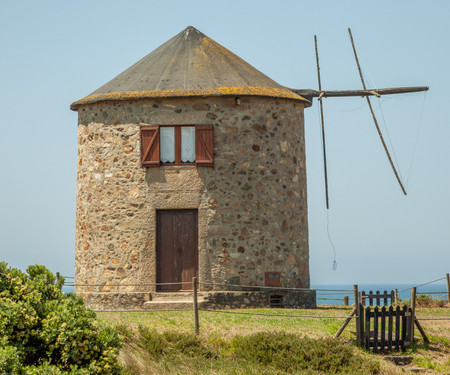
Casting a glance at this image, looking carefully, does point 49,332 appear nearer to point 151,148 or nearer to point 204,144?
point 151,148

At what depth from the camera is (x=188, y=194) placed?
19.9 m

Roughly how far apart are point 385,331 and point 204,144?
6.72 meters

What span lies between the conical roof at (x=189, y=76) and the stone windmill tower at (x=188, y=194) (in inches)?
2.4

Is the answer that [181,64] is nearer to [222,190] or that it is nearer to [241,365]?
[222,190]

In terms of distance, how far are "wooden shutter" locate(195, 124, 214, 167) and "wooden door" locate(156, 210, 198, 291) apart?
1395mm

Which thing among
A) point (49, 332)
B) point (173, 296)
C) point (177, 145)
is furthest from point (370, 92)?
point (49, 332)

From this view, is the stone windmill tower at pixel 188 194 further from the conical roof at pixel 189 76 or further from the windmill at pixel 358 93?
the windmill at pixel 358 93

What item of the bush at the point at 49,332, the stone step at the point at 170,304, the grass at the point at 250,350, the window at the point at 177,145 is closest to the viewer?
the bush at the point at 49,332

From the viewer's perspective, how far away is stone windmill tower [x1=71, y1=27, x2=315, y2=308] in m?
19.8

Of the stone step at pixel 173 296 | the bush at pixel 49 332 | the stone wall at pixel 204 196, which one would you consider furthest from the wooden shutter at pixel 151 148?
the bush at pixel 49 332

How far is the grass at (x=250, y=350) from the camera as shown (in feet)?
45.6

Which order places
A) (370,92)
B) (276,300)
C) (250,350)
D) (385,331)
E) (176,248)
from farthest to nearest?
(370,92), (276,300), (176,248), (385,331), (250,350)

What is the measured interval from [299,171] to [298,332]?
251 inches

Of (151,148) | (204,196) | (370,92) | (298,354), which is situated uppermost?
(370,92)
